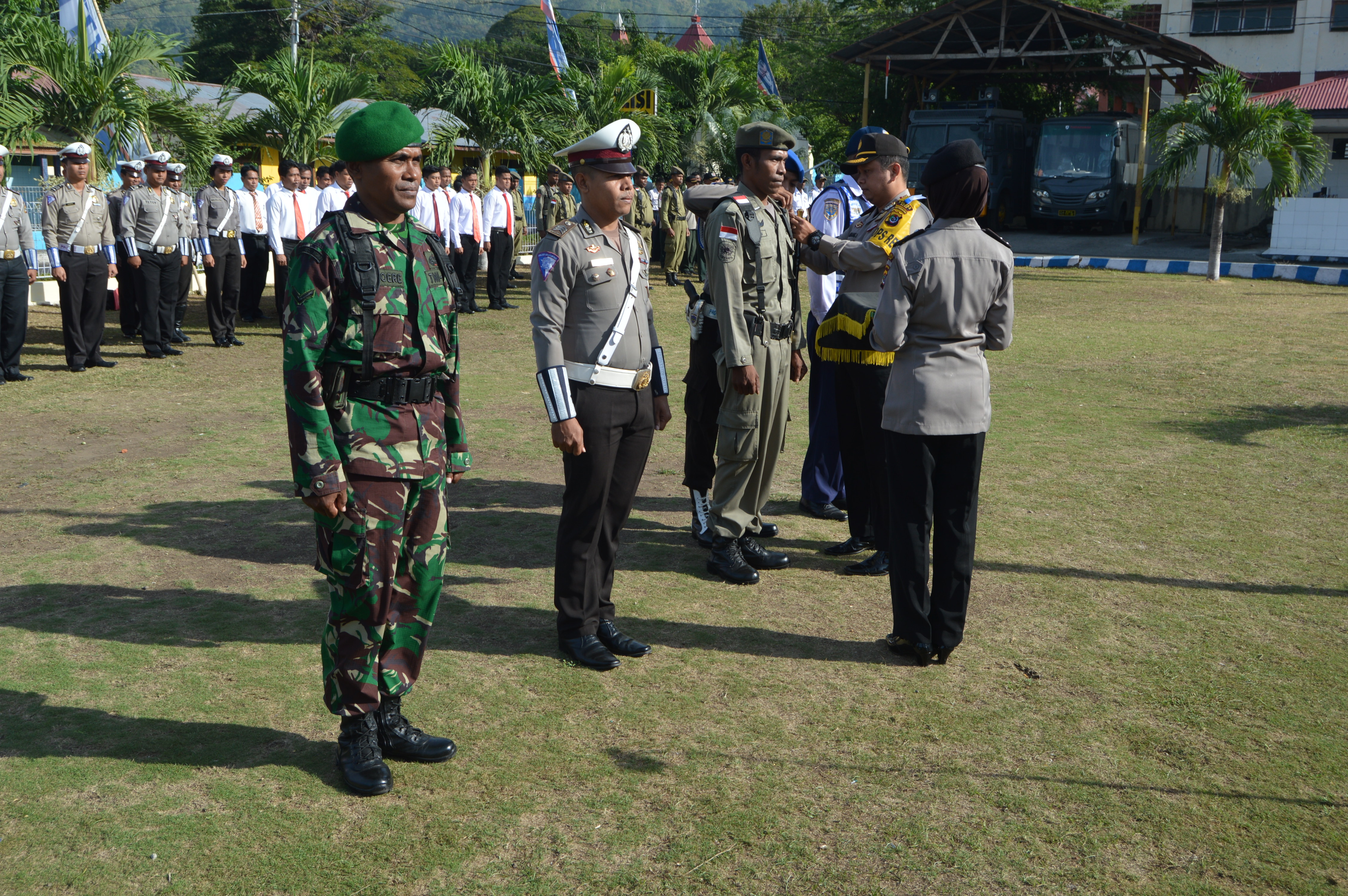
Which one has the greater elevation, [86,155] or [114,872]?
[86,155]

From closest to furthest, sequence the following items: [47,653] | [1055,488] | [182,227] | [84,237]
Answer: [47,653] → [1055,488] → [84,237] → [182,227]

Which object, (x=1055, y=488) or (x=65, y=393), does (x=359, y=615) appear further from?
(x=65, y=393)

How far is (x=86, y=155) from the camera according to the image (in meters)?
10.8

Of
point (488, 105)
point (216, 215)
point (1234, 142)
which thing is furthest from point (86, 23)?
point (1234, 142)

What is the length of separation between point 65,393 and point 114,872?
8.26 meters

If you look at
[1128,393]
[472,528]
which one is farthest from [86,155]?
[1128,393]

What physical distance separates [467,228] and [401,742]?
559 inches

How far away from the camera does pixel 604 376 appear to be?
444 cm

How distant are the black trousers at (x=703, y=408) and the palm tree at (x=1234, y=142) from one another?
18.1 metres

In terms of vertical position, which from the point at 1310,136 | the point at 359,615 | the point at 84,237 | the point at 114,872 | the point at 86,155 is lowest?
the point at 114,872

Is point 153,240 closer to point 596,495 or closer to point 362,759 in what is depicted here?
point 596,495

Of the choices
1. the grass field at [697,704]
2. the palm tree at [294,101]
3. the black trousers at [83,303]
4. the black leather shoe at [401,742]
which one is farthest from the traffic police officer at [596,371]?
the palm tree at [294,101]

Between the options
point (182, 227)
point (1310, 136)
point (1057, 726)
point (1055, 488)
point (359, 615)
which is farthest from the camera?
point (1310, 136)

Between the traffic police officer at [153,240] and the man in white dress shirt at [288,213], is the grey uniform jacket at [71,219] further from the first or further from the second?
the man in white dress shirt at [288,213]
